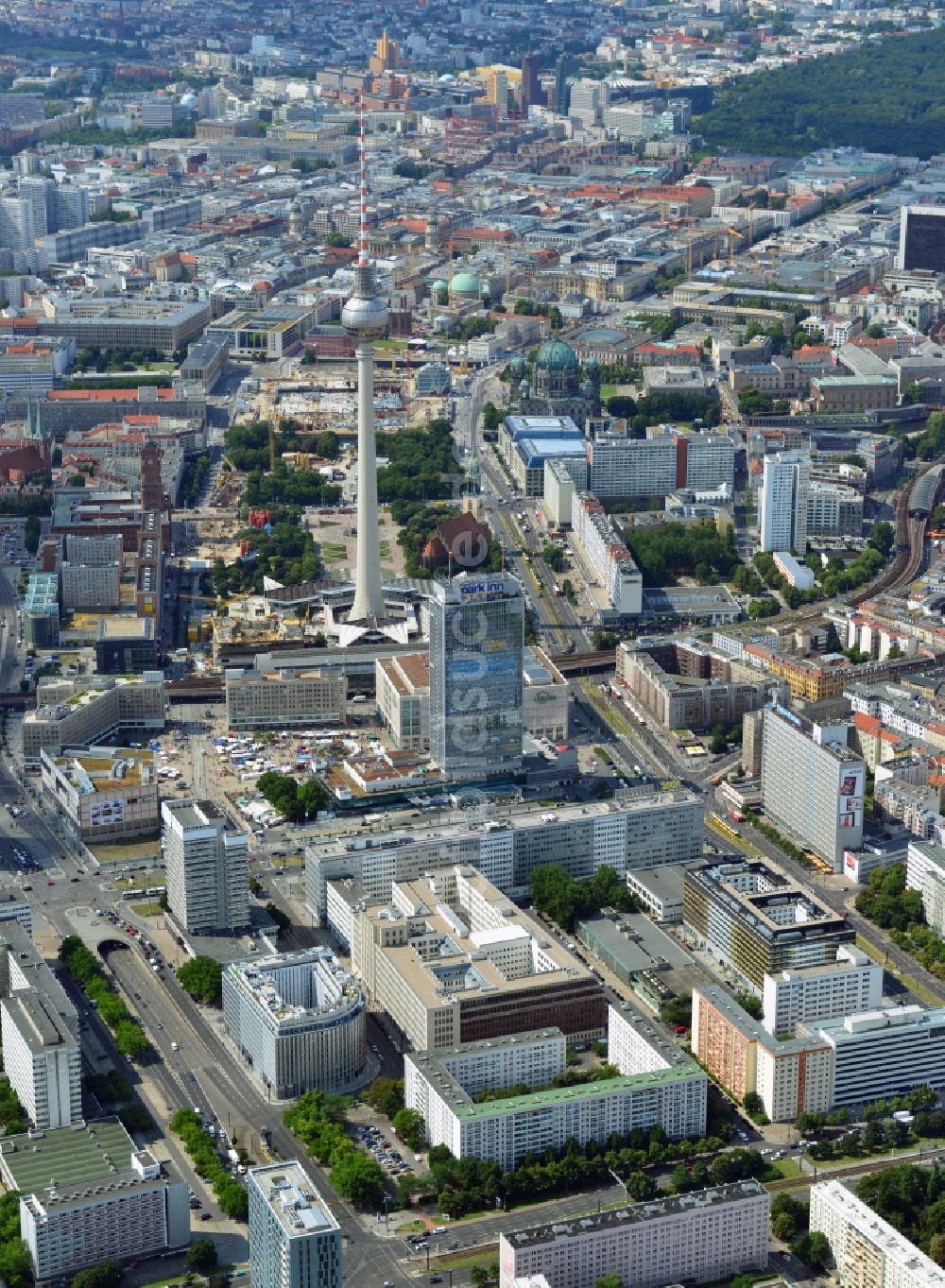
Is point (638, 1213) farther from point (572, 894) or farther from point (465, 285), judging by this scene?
point (465, 285)

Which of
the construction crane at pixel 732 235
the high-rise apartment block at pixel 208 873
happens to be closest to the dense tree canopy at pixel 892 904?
the high-rise apartment block at pixel 208 873

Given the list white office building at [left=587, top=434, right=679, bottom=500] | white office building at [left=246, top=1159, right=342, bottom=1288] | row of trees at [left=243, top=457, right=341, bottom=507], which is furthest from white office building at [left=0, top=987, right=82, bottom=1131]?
white office building at [left=587, top=434, right=679, bottom=500]

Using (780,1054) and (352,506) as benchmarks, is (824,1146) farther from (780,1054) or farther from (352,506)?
(352,506)

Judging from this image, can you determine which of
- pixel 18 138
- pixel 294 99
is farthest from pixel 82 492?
pixel 294 99

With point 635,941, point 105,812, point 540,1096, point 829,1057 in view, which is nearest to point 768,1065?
point 829,1057

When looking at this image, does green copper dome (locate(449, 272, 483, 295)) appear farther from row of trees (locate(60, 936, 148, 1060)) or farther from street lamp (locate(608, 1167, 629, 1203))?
street lamp (locate(608, 1167, 629, 1203))

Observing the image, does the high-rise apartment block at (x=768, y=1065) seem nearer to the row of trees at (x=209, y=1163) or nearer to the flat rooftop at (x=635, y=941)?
the flat rooftop at (x=635, y=941)
